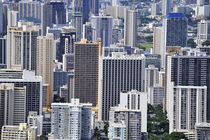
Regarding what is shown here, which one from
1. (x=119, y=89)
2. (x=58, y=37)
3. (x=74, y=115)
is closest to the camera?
(x=74, y=115)

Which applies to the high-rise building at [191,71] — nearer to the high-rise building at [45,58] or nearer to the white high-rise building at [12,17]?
the high-rise building at [45,58]

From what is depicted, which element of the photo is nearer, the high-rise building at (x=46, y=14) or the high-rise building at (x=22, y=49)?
the high-rise building at (x=22, y=49)

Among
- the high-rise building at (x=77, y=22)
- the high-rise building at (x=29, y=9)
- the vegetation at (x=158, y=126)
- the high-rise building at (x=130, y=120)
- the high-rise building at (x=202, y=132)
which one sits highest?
the high-rise building at (x=29, y=9)

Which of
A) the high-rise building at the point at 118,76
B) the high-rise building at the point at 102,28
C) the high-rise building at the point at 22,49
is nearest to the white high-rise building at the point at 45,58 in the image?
the high-rise building at the point at 22,49

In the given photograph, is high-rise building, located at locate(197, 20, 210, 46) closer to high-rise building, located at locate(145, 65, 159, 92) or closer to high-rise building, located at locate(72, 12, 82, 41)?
high-rise building, located at locate(72, 12, 82, 41)

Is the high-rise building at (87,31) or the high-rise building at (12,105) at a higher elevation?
the high-rise building at (87,31)

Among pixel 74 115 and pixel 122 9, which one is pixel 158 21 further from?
pixel 74 115

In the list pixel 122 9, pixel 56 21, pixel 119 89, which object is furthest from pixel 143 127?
pixel 122 9
